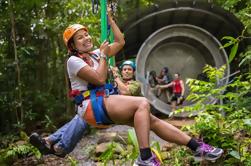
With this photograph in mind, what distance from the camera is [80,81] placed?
3.64m

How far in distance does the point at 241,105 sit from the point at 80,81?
3.56 meters

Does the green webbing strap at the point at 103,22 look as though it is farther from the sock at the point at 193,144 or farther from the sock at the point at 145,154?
the sock at the point at 193,144

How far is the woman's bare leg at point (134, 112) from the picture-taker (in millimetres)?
3363

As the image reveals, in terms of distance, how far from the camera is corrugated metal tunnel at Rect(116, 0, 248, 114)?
450 inches

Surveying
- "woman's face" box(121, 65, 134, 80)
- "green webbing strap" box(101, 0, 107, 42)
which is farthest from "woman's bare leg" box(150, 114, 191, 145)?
"woman's face" box(121, 65, 134, 80)

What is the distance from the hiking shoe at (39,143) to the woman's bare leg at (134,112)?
146 centimetres

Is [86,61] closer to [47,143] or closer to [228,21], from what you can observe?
[47,143]

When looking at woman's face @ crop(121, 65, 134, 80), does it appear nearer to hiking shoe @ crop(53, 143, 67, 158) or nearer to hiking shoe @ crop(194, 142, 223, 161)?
hiking shoe @ crop(53, 143, 67, 158)

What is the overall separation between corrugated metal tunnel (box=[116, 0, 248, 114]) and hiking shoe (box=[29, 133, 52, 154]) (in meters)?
6.85

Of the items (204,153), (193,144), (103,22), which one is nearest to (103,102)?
(103,22)

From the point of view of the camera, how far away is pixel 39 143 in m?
4.64

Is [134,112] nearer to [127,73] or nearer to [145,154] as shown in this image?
[145,154]

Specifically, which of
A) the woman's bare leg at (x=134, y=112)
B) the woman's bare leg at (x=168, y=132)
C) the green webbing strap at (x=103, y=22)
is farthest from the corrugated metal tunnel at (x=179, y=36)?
the woman's bare leg at (x=134, y=112)

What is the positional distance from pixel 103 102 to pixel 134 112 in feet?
0.91
